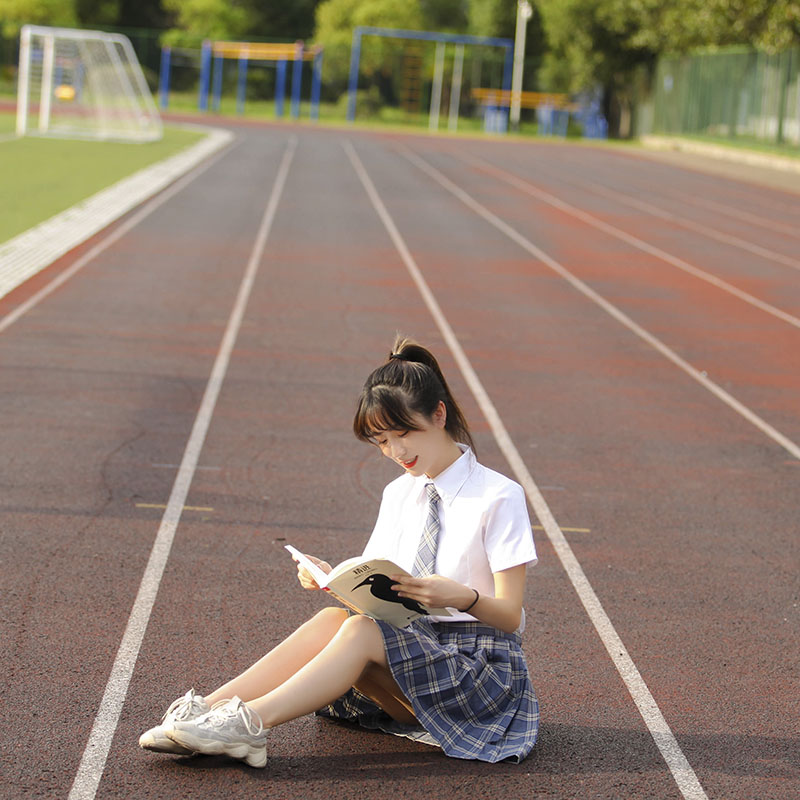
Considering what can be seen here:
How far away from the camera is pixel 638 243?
17562mm

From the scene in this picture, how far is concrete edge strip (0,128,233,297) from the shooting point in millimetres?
12969

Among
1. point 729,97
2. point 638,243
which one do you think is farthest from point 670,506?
point 729,97

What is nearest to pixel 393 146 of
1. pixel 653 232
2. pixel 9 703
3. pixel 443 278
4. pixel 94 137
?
pixel 94 137

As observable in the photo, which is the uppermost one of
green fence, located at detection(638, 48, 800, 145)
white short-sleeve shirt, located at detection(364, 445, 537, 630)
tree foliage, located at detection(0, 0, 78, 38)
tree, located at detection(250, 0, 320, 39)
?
tree, located at detection(250, 0, 320, 39)

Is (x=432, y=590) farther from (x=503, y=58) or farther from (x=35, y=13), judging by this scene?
(x=35, y=13)

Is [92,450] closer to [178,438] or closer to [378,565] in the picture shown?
[178,438]

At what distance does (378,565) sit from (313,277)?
1036cm

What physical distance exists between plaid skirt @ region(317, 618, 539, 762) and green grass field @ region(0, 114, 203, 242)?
39.7 feet

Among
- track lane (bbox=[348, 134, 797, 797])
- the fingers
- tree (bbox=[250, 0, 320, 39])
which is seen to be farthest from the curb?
the fingers

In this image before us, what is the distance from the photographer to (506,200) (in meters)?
22.5

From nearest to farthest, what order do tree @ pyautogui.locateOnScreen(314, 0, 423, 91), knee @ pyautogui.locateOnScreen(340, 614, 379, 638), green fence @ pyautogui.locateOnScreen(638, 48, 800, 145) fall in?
knee @ pyautogui.locateOnScreen(340, 614, 379, 638) → green fence @ pyautogui.locateOnScreen(638, 48, 800, 145) → tree @ pyautogui.locateOnScreen(314, 0, 423, 91)

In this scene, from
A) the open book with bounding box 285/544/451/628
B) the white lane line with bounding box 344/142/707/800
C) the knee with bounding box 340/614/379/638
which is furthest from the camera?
the white lane line with bounding box 344/142/707/800

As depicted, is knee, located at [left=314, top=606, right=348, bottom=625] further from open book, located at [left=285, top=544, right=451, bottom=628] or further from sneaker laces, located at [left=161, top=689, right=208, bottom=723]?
sneaker laces, located at [left=161, top=689, right=208, bottom=723]

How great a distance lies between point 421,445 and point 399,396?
0.53ft
